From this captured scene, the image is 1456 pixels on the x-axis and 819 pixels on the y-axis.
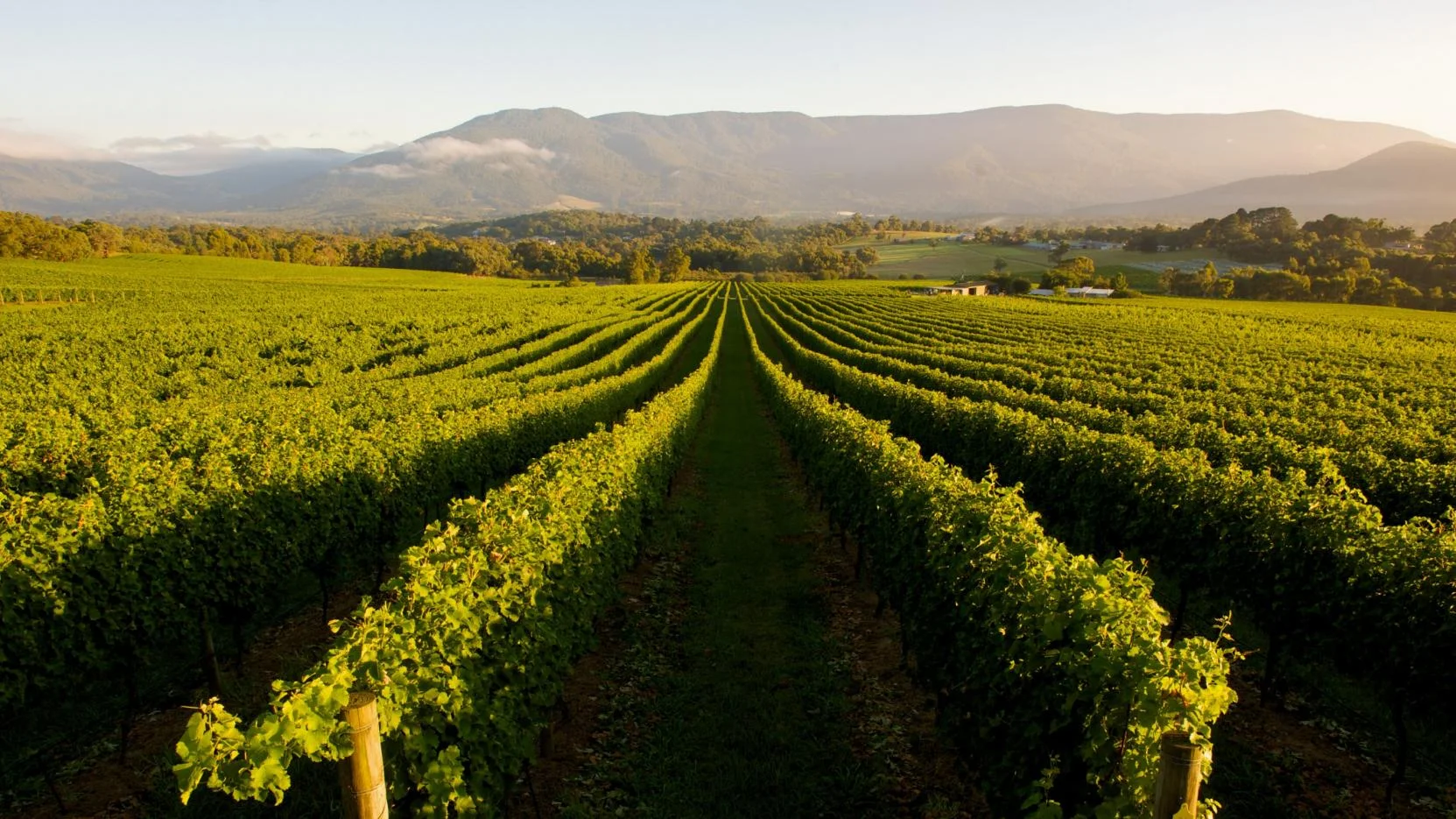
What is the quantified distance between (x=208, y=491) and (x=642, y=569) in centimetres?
688

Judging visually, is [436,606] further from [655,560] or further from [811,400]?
[811,400]

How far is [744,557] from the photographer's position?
14.1 metres

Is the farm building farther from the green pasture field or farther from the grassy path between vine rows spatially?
the grassy path between vine rows

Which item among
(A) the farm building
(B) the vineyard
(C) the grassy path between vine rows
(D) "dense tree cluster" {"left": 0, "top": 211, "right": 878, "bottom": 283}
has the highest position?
(D) "dense tree cluster" {"left": 0, "top": 211, "right": 878, "bottom": 283}

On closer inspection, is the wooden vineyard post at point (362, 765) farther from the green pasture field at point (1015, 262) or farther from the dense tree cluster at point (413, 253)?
the green pasture field at point (1015, 262)

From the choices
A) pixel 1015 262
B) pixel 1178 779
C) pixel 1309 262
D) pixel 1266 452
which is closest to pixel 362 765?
pixel 1178 779

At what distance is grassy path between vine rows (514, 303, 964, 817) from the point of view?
7.24m

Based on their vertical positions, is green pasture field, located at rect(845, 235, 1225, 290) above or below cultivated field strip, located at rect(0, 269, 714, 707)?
above

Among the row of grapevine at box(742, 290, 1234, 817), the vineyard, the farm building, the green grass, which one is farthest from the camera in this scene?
the farm building

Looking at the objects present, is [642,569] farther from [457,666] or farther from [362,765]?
[362,765]

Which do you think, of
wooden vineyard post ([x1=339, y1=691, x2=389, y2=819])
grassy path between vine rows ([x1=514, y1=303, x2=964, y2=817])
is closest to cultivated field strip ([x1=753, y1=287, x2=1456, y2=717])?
grassy path between vine rows ([x1=514, y1=303, x2=964, y2=817])

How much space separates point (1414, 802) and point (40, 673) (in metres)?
13.8

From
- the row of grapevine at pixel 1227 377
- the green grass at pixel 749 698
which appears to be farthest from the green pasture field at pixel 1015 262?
the green grass at pixel 749 698

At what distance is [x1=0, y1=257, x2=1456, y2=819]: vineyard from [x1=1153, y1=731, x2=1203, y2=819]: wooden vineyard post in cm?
11
